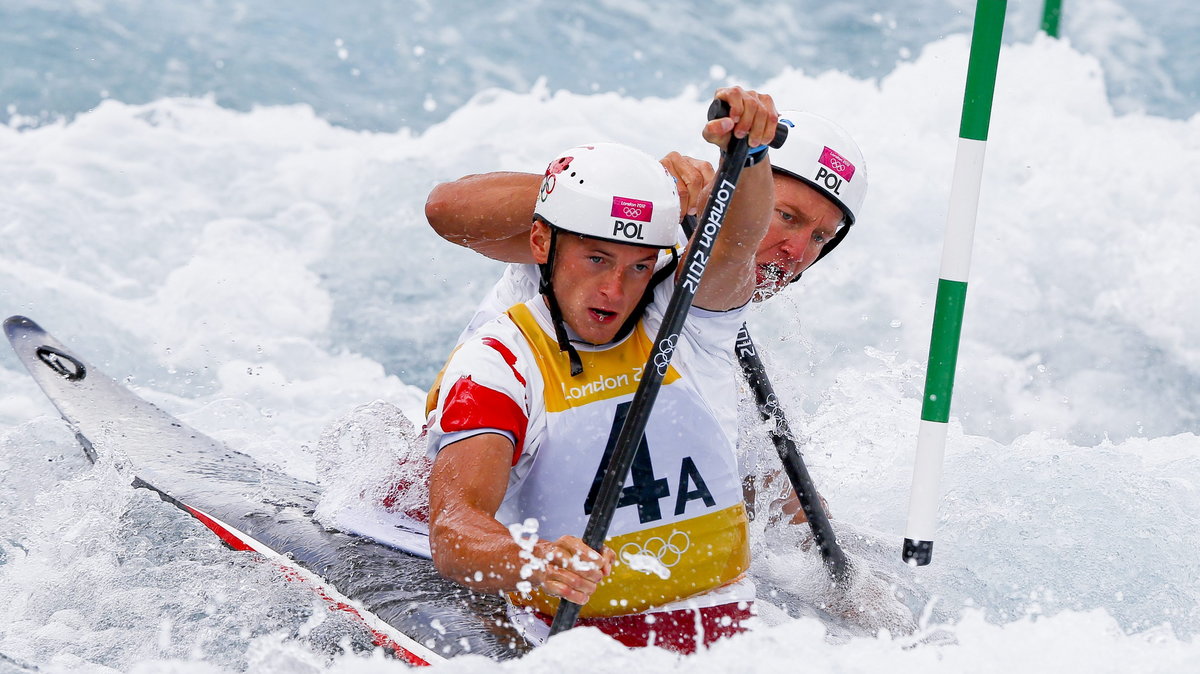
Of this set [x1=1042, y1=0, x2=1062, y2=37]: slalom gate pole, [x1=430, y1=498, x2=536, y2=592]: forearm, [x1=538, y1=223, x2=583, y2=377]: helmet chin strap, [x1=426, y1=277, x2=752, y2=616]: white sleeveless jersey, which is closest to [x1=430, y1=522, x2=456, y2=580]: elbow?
[x1=430, y1=498, x2=536, y2=592]: forearm

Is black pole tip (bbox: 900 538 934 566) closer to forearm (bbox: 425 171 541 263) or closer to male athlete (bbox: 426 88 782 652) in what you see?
male athlete (bbox: 426 88 782 652)

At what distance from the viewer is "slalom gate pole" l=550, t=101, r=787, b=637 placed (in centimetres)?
250

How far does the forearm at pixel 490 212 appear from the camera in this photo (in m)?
3.12

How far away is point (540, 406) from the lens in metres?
2.69

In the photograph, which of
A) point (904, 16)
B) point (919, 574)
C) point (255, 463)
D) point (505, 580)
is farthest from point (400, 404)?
point (904, 16)

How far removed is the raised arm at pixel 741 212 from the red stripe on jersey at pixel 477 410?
56cm

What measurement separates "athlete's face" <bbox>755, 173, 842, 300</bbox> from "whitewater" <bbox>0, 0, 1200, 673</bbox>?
0.66 meters

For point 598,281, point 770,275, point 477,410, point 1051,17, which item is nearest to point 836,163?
point 770,275

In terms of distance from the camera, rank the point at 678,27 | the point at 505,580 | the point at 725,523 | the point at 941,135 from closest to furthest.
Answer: the point at 505,580 < the point at 725,523 < the point at 941,135 < the point at 678,27

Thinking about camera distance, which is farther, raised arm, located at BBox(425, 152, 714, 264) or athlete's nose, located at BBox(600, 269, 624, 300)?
raised arm, located at BBox(425, 152, 714, 264)

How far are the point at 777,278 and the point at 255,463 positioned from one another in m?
2.30

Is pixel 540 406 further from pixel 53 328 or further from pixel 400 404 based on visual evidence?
pixel 53 328

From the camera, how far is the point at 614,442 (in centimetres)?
271

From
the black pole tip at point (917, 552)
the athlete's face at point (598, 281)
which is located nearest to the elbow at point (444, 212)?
the athlete's face at point (598, 281)
